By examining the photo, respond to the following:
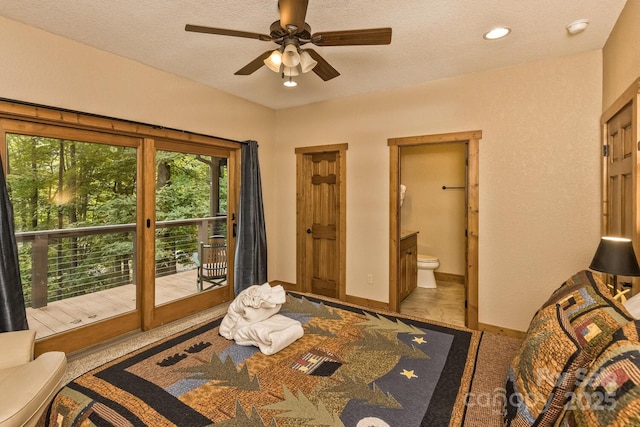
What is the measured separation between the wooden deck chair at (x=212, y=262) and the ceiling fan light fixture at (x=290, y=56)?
8.96 ft

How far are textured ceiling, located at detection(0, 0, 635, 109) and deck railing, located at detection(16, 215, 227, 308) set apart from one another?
1.70 m

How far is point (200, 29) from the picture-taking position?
6.03 feet

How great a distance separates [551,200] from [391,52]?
2.08m

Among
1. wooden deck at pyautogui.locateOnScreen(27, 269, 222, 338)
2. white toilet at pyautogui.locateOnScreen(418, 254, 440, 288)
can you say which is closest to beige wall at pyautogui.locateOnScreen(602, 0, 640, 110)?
white toilet at pyautogui.locateOnScreen(418, 254, 440, 288)

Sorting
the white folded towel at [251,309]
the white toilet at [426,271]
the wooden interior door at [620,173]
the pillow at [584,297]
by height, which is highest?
the wooden interior door at [620,173]

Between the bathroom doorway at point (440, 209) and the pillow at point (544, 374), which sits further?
the bathroom doorway at point (440, 209)

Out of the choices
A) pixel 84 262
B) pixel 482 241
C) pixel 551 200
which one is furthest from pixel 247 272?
pixel 551 200

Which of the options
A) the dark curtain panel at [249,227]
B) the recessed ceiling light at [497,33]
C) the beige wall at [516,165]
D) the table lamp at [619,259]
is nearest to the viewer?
the table lamp at [619,259]

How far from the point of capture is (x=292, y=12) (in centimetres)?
169

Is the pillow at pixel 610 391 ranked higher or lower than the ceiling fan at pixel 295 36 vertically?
lower

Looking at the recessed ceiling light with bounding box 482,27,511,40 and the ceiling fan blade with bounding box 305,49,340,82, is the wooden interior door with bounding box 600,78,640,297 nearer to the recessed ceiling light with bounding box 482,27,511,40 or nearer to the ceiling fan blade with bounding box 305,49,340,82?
the recessed ceiling light with bounding box 482,27,511,40

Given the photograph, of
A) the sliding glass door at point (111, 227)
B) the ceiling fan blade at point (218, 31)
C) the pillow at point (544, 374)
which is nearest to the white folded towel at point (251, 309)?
the pillow at point (544, 374)

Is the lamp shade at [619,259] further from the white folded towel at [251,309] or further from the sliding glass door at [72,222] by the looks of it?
the sliding glass door at [72,222]

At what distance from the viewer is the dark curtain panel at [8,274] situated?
2.24m
